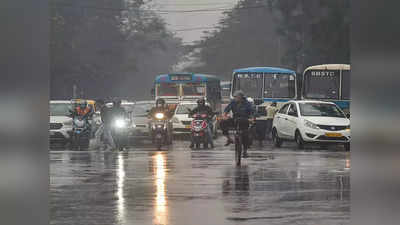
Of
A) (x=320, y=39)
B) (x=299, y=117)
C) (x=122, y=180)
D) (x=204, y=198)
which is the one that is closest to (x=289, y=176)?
(x=122, y=180)

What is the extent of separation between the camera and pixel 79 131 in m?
30.5

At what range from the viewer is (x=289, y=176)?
707 inches

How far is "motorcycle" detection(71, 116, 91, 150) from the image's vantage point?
30.3m

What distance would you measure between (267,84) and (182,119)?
17.2ft

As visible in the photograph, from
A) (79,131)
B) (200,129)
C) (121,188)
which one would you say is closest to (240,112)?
(121,188)

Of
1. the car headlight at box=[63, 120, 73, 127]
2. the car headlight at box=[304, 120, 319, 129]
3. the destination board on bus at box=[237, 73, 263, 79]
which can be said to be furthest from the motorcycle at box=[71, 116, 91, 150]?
the destination board on bus at box=[237, 73, 263, 79]

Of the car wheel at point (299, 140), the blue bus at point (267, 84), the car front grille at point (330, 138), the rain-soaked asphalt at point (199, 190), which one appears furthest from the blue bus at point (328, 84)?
the rain-soaked asphalt at point (199, 190)

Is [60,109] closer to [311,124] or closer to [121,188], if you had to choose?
[311,124]

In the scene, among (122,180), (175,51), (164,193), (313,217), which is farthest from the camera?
(175,51)

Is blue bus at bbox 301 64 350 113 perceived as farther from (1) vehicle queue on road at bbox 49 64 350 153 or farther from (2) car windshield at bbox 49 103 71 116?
(2) car windshield at bbox 49 103 71 116
